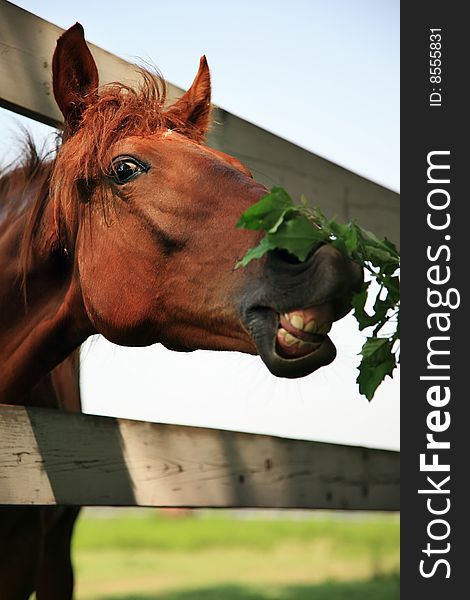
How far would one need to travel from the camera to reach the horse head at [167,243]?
Result: 1.82m

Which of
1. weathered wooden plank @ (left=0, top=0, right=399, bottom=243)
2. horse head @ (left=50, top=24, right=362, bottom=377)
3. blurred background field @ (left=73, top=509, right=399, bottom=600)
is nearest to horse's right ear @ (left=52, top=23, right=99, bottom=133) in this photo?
horse head @ (left=50, top=24, right=362, bottom=377)

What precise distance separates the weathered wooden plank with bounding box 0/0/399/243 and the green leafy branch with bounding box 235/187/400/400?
3.11 feet

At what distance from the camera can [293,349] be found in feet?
5.99

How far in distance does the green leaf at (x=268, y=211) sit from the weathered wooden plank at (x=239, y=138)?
3.04 feet

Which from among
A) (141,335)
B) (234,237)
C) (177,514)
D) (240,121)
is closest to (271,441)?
(141,335)

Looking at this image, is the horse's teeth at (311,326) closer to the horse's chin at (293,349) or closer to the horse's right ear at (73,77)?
the horse's chin at (293,349)

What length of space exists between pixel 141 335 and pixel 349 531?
753cm

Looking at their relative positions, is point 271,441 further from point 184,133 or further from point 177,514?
point 177,514

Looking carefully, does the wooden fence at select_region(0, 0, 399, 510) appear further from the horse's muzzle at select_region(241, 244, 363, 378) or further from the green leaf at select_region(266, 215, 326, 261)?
the green leaf at select_region(266, 215, 326, 261)

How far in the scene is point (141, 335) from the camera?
2178 mm

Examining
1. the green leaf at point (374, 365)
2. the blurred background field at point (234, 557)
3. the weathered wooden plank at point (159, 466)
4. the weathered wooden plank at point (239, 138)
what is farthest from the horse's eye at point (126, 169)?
the blurred background field at point (234, 557)

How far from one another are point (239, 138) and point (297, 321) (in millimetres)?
1417

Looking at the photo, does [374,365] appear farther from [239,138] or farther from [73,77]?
[239,138]

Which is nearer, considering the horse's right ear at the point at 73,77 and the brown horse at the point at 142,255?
the brown horse at the point at 142,255
